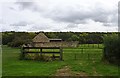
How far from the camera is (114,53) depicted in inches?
723

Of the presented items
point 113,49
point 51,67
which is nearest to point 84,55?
point 113,49

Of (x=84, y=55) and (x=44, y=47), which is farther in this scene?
(x=84, y=55)

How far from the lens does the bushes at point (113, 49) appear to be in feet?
59.5

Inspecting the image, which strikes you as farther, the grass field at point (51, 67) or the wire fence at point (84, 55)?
the wire fence at point (84, 55)

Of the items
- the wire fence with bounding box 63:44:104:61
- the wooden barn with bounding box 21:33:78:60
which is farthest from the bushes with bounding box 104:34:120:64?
the wooden barn with bounding box 21:33:78:60

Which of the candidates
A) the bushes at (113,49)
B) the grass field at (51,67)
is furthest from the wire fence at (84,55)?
the grass field at (51,67)

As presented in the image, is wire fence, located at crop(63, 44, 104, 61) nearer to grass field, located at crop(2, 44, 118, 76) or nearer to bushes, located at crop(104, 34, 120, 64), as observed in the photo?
bushes, located at crop(104, 34, 120, 64)

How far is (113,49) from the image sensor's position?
1833cm

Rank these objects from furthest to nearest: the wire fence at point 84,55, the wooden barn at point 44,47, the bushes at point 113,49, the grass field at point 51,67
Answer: the wire fence at point 84,55, the wooden barn at point 44,47, the bushes at point 113,49, the grass field at point 51,67

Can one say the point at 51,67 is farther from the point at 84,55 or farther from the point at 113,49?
the point at 84,55

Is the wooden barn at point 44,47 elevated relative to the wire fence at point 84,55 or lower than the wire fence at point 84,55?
elevated

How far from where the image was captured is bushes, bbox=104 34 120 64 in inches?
714

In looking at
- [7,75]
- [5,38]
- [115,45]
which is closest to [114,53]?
[115,45]

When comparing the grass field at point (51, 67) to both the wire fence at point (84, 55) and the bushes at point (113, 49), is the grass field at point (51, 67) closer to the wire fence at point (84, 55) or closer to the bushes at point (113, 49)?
the bushes at point (113, 49)
